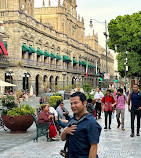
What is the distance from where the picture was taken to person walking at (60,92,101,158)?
11.4ft

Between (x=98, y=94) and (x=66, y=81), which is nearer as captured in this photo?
(x=98, y=94)

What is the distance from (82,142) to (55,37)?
50.8 m

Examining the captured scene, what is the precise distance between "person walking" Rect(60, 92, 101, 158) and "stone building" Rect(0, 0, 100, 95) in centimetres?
3324

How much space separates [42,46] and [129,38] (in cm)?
1308

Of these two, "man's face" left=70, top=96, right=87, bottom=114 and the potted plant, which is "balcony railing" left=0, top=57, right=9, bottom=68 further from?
"man's face" left=70, top=96, right=87, bottom=114

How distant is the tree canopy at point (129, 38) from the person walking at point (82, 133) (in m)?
39.8

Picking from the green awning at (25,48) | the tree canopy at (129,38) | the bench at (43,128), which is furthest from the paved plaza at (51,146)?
the tree canopy at (129,38)

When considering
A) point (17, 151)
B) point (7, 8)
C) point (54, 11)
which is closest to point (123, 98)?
point (17, 151)

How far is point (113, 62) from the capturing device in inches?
4796

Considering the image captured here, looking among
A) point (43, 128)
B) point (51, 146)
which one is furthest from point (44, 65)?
point (51, 146)

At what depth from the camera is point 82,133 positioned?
11.6ft

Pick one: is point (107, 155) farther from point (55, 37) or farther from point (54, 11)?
point (54, 11)

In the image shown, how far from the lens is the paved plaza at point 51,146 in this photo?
7840 mm

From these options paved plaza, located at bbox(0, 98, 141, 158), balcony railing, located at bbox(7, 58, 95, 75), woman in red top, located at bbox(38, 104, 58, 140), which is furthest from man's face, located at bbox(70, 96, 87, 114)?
balcony railing, located at bbox(7, 58, 95, 75)
